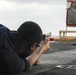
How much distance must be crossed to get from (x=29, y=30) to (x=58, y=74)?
1.32 meters

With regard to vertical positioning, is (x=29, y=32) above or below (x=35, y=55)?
above

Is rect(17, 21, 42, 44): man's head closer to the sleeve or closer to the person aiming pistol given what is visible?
the person aiming pistol

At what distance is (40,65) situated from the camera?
756cm

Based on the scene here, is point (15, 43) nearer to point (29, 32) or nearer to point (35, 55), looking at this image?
point (29, 32)

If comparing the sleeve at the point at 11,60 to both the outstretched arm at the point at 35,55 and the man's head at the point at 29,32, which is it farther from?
the outstretched arm at the point at 35,55

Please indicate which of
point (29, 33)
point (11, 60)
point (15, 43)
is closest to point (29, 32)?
point (29, 33)

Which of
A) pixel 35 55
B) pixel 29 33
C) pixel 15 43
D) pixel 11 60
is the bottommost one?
pixel 35 55

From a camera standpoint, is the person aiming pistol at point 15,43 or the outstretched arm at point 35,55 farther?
the outstretched arm at point 35,55

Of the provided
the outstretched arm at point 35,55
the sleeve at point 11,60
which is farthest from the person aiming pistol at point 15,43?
the outstretched arm at point 35,55

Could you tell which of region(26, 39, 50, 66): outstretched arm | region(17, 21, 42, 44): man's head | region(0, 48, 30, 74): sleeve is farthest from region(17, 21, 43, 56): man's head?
region(26, 39, 50, 66): outstretched arm

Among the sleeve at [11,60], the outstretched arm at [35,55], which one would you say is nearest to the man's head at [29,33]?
the sleeve at [11,60]

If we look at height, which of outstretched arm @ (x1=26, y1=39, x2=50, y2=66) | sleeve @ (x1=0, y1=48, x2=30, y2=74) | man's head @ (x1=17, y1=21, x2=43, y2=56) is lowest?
outstretched arm @ (x1=26, y1=39, x2=50, y2=66)

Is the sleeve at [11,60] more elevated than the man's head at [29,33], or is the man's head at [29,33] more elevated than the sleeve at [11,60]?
the man's head at [29,33]

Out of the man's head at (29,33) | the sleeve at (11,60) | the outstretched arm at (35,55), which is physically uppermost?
the man's head at (29,33)
